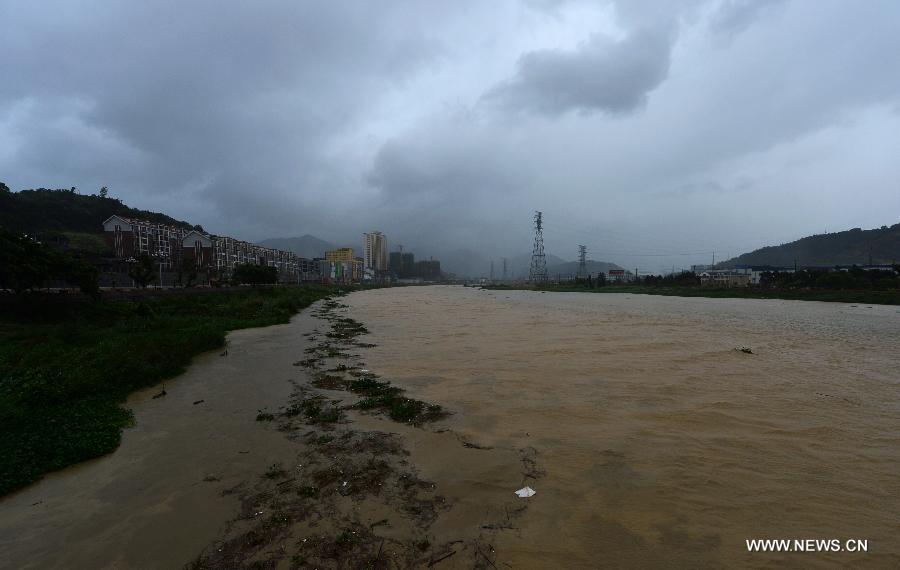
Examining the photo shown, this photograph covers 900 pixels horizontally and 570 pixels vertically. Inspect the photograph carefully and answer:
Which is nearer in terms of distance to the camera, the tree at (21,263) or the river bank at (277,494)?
the river bank at (277,494)

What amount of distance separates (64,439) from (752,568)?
10.6 m

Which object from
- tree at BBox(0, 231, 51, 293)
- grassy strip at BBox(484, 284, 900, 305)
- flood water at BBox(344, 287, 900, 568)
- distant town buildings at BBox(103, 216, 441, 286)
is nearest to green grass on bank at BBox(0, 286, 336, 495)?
tree at BBox(0, 231, 51, 293)

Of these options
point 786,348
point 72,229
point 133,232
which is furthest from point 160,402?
point 72,229

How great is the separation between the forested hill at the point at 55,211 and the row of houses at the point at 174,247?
1024 cm

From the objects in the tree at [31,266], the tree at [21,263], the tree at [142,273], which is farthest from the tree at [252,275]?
the tree at [21,263]

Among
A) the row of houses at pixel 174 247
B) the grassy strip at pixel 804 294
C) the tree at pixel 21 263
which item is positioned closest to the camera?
the tree at pixel 21 263

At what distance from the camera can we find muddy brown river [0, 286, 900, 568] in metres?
4.39

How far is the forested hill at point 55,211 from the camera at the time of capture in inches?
2953

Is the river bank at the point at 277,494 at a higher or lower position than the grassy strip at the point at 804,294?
lower

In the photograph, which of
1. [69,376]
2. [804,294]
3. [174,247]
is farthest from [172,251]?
[804,294]

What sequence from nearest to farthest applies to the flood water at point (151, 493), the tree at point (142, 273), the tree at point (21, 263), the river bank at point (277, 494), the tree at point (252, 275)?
1. the river bank at point (277, 494)
2. the flood water at point (151, 493)
3. the tree at point (21, 263)
4. the tree at point (142, 273)
5. the tree at point (252, 275)

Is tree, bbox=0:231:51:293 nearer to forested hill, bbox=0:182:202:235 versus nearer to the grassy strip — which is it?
forested hill, bbox=0:182:202:235

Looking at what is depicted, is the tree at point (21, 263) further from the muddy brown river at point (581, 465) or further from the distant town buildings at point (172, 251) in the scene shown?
the distant town buildings at point (172, 251)

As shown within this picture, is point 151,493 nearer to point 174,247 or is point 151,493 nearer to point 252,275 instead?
point 252,275
